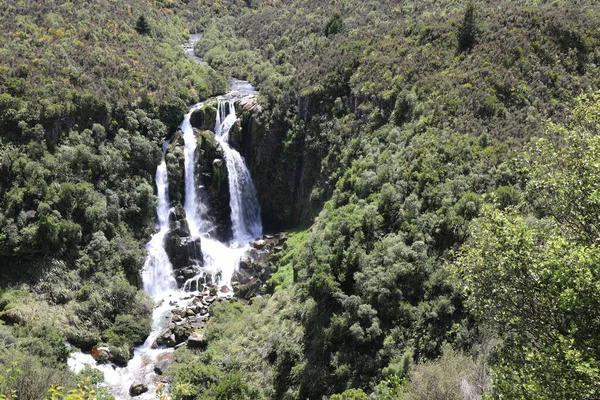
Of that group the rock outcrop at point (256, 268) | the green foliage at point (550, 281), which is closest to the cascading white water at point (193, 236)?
the rock outcrop at point (256, 268)

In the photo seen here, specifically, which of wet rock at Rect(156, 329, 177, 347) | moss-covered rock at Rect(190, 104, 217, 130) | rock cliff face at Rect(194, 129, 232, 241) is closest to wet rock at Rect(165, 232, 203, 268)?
rock cliff face at Rect(194, 129, 232, 241)

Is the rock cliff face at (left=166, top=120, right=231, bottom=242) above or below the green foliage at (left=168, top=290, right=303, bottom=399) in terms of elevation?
above

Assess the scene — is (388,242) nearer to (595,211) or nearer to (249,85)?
(595,211)

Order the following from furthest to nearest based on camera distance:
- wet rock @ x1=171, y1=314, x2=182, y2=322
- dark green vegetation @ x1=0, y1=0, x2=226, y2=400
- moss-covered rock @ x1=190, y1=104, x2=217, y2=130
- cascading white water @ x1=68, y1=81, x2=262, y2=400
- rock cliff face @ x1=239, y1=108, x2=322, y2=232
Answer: moss-covered rock @ x1=190, y1=104, x2=217, y2=130
rock cliff face @ x1=239, y1=108, x2=322, y2=232
wet rock @ x1=171, y1=314, x2=182, y2=322
dark green vegetation @ x1=0, y1=0, x2=226, y2=400
cascading white water @ x1=68, y1=81, x2=262, y2=400

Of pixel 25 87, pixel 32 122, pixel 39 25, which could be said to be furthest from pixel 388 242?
pixel 39 25

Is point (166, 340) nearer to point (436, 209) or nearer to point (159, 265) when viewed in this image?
point (159, 265)

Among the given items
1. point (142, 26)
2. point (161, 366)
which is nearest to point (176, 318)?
point (161, 366)

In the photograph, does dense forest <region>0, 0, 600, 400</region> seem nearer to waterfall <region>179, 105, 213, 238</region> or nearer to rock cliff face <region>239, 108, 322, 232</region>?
rock cliff face <region>239, 108, 322, 232</region>
